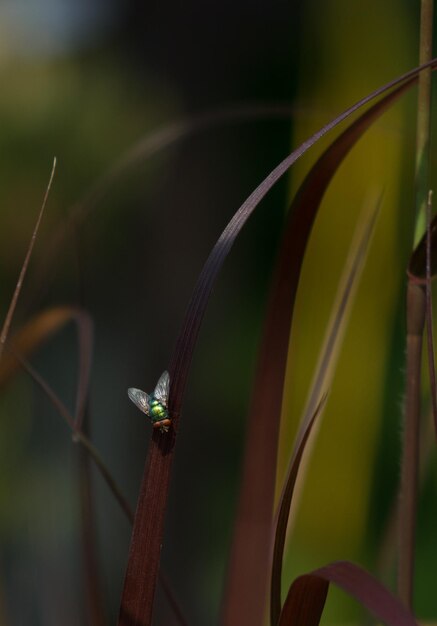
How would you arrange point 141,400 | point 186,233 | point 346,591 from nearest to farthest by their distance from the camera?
point 346,591
point 141,400
point 186,233

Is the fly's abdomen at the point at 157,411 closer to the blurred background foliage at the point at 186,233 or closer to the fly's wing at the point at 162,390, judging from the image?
the fly's wing at the point at 162,390

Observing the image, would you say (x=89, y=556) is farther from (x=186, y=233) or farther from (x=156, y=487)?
(x=186, y=233)

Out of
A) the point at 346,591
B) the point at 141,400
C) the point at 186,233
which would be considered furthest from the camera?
the point at 186,233

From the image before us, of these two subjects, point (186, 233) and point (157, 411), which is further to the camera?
point (186, 233)

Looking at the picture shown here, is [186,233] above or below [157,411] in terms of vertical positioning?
above

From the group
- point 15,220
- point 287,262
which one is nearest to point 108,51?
point 15,220

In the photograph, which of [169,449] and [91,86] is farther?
[91,86]

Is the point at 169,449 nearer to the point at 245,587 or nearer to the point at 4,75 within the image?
the point at 245,587

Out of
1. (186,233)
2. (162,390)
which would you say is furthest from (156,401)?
(186,233)
